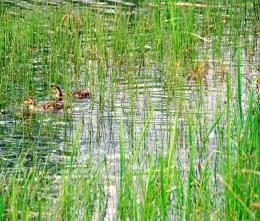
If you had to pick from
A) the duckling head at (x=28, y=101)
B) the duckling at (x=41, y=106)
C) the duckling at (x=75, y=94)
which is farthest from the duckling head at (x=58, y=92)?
the duckling head at (x=28, y=101)

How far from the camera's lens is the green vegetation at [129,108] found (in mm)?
6344

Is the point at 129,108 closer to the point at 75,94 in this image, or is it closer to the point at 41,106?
the point at 75,94

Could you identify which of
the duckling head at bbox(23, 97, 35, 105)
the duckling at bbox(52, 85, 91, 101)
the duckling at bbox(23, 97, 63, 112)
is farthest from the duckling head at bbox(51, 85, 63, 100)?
the duckling head at bbox(23, 97, 35, 105)

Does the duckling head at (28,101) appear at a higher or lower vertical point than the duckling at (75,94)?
lower

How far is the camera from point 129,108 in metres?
10.0

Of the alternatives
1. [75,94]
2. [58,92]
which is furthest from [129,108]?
[58,92]

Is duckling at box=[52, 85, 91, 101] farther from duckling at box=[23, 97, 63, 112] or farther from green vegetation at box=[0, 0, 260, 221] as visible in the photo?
duckling at box=[23, 97, 63, 112]

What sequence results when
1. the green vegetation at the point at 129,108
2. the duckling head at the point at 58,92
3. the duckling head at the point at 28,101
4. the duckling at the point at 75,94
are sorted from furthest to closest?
the duckling head at the point at 58,92, the duckling at the point at 75,94, the duckling head at the point at 28,101, the green vegetation at the point at 129,108

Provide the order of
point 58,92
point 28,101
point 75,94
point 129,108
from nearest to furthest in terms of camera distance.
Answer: point 28,101, point 129,108, point 75,94, point 58,92

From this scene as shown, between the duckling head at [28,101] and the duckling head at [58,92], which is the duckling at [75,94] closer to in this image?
the duckling head at [58,92]

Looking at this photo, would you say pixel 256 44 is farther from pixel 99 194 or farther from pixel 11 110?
pixel 99 194

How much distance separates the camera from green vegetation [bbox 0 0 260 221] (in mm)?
6344

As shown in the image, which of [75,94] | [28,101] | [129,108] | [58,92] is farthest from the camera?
[58,92]

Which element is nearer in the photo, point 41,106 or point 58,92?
point 41,106
